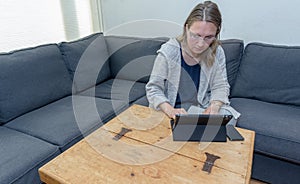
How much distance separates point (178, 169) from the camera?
0.85 metres

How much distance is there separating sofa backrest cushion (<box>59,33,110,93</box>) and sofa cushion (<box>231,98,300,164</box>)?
47.3 inches

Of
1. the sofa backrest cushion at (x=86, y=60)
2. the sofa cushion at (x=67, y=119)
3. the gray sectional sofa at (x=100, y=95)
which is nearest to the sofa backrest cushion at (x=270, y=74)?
the gray sectional sofa at (x=100, y=95)

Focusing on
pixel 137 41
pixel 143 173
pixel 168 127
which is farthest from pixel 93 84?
pixel 143 173

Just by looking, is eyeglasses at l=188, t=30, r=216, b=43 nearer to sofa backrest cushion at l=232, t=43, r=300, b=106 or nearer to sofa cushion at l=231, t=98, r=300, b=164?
sofa cushion at l=231, t=98, r=300, b=164

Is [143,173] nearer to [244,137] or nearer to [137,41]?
[244,137]

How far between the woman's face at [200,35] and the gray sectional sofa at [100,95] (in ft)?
1.74

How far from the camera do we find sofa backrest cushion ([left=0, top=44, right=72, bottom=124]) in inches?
58.3

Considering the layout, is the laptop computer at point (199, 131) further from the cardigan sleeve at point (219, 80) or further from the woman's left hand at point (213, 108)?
the cardigan sleeve at point (219, 80)

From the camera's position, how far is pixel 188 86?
142 centimetres

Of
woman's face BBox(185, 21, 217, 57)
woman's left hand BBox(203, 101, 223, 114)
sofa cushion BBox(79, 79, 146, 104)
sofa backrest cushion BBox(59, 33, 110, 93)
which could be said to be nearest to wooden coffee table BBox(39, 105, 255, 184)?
woman's left hand BBox(203, 101, 223, 114)

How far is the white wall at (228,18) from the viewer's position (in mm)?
1771

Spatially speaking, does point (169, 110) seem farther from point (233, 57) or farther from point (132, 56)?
point (132, 56)

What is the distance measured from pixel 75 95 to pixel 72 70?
8.5 inches

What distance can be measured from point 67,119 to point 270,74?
143cm
